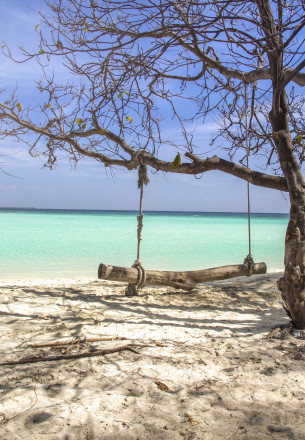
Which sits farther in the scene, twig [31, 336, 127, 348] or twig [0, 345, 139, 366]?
→ twig [31, 336, 127, 348]

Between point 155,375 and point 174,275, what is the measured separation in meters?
2.11

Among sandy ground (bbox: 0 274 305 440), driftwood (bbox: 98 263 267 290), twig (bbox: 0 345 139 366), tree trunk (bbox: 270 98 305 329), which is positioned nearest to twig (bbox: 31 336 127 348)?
sandy ground (bbox: 0 274 305 440)

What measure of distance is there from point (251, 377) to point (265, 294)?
2514 mm

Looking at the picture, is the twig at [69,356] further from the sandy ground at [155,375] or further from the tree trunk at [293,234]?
the tree trunk at [293,234]

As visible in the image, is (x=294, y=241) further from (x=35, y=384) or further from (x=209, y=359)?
(x=35, y=384)

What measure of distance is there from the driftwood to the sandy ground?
1.04ft

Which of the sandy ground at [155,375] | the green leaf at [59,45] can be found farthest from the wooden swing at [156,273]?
the green leaf at [59,45]

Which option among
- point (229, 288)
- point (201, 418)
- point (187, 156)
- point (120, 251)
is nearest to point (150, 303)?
point (229, 288)

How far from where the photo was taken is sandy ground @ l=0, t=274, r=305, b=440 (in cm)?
172

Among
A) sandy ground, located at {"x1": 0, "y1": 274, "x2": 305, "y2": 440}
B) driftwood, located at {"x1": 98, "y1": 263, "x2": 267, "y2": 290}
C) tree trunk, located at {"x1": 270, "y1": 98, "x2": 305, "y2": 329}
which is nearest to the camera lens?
sandy ground, located at {"x1": 0, "y1": 274, "x2": 305, "y2": 440}

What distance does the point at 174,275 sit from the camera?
4.33 meters

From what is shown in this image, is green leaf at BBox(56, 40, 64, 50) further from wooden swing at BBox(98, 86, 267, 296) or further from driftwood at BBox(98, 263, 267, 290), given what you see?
driftwood at BBox(98, 263, 267, 290)

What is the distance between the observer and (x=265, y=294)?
4.63 metres

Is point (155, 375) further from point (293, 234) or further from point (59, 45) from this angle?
point (59, 45)
